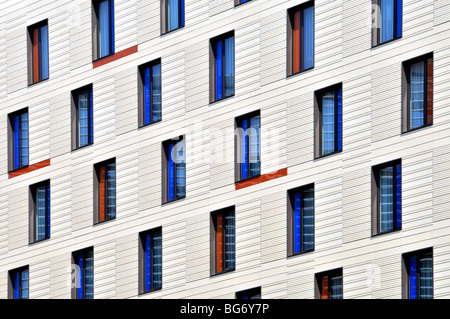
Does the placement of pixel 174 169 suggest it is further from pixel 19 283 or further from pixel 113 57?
pixel 19 283

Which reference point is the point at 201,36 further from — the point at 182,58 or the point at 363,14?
the point at 363,14

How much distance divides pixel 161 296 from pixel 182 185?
13.4 feet

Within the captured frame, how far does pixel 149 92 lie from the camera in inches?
2023

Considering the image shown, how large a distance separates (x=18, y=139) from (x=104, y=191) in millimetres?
5469

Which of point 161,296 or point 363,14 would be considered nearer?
point 363,14

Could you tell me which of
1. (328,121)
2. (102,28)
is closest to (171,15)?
(102,28)

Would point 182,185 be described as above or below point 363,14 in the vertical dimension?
below

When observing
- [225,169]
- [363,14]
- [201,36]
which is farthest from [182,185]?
[363,14]

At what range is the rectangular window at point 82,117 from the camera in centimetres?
5356

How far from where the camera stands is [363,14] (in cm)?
4494

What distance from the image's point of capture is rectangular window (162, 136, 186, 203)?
5000cm

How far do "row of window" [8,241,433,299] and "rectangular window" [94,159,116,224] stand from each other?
4.70 feet

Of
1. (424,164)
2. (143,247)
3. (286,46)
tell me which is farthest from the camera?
(143,247)

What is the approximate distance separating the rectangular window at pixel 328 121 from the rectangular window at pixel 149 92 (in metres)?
7.29
